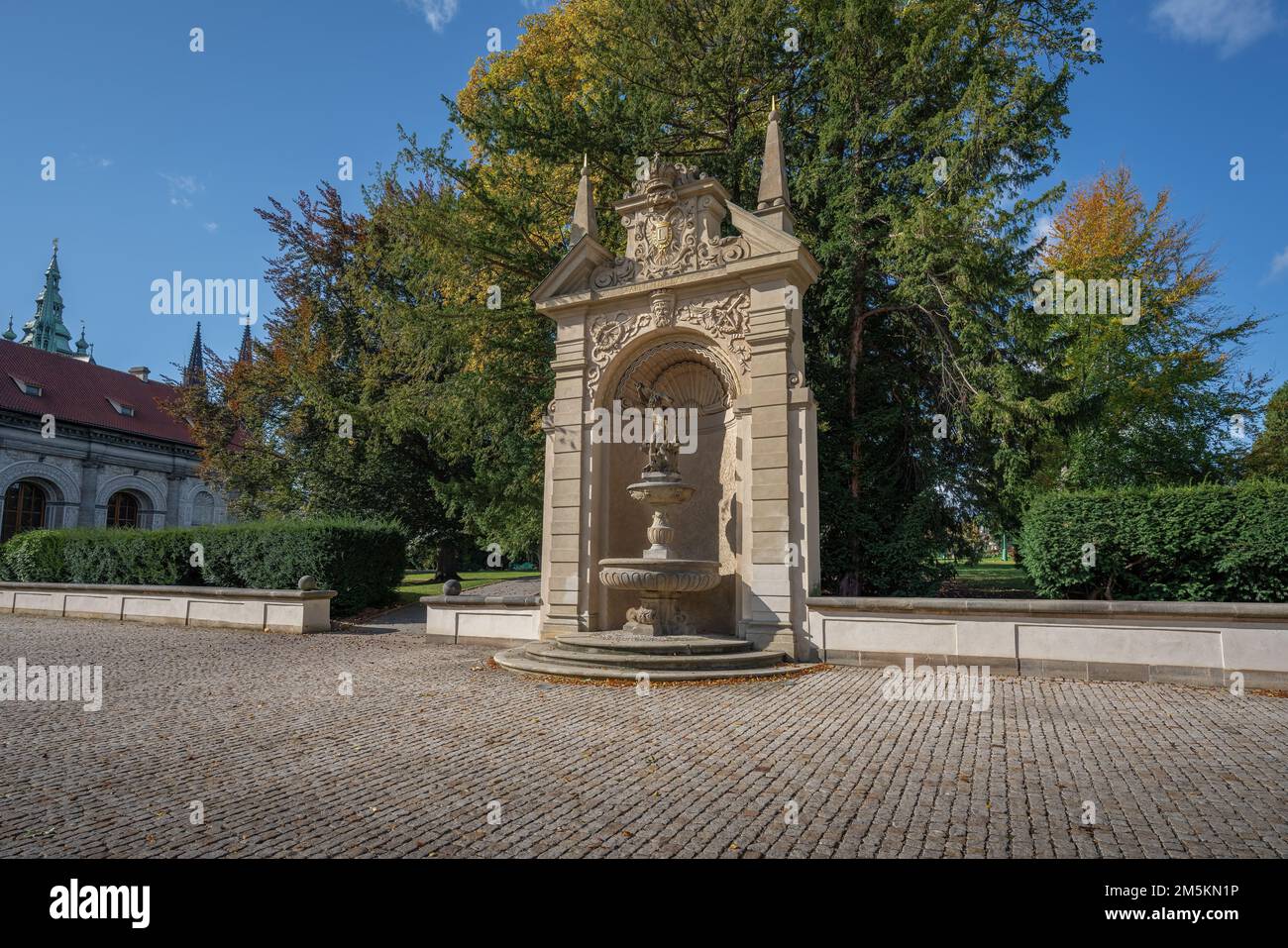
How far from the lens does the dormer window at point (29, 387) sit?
31250 millimetres

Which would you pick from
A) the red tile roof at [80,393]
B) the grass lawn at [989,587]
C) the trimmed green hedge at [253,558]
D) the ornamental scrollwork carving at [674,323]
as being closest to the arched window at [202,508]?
the red tile roof at [80,393]

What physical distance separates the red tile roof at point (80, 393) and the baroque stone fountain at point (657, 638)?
28.1m

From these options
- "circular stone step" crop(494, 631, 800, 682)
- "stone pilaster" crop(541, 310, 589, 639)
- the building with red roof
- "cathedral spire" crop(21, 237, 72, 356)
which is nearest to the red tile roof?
the building with red roof

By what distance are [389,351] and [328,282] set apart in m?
6.06

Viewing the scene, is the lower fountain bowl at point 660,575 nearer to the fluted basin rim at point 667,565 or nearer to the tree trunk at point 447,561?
the fluted basin rim at point 667,565

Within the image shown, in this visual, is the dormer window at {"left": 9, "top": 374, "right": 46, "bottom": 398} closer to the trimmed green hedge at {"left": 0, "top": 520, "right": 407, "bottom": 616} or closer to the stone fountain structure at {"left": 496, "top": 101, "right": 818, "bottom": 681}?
the trimmed green hedge at {"left": 0, "top": 520, "right": 407, "bottom": 616}

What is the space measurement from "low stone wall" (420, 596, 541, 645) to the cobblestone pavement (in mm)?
3208

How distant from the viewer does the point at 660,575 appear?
9.35 m

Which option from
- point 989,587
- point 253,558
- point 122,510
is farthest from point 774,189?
point 122,510

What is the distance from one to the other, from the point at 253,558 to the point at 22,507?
79.8 ft
